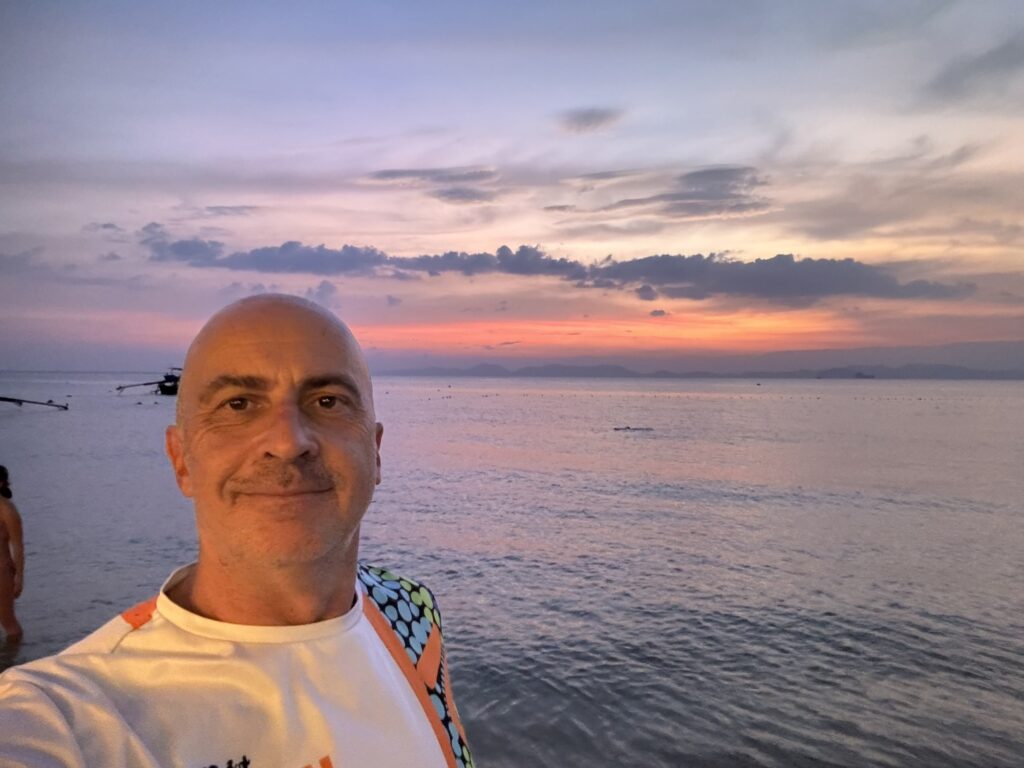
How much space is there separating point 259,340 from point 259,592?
2.20 feet

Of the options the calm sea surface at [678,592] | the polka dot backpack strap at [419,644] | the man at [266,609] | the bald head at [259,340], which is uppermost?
the bald head at [259,340]

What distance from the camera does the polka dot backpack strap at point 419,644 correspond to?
2197 millimetres

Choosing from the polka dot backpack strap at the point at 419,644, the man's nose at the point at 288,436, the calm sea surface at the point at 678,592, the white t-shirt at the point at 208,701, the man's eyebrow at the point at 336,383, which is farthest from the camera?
the calm sea surface at the point at 678,592

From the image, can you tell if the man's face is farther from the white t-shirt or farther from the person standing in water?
the person standing in water

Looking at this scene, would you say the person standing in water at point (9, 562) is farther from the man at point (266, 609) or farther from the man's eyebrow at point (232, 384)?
the man's eyebrow at point (232, 384)

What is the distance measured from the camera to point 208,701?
5.46ft

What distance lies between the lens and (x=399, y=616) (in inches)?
96.5

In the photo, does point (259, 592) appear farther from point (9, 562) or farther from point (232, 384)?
point (9, 562)

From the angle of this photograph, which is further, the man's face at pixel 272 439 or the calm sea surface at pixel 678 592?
the calm sea surface at pixel 678 592

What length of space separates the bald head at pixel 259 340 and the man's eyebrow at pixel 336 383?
2 cm

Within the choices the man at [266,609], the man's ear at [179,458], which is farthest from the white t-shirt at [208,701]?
the man's ear at [179,458]

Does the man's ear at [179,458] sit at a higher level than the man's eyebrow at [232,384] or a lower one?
lower

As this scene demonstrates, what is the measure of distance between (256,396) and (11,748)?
0.92 meters

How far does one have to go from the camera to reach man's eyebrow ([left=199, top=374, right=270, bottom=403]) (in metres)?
1.94
